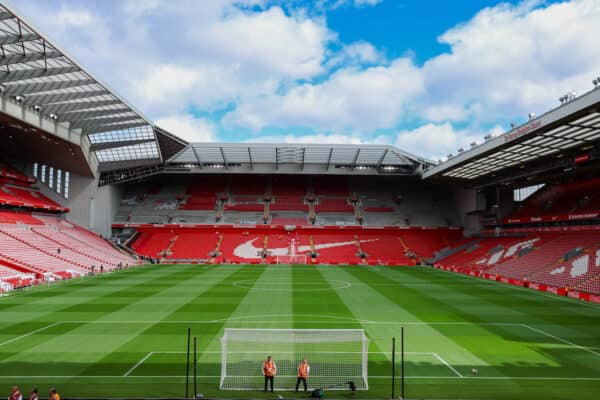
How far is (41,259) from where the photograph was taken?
128 ft

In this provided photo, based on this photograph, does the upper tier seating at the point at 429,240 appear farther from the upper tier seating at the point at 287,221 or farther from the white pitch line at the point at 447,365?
the white pitch line at the point at 447,365

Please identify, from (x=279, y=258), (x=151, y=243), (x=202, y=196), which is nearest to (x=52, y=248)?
(x=151, y=243)

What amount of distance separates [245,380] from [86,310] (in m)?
14.7

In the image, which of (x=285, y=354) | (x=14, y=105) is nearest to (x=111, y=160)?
(x=14, y=105)

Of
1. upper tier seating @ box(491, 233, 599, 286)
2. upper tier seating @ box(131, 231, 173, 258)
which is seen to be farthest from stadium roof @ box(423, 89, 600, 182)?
upper tier seating @ box(131, 231, 173, 258)

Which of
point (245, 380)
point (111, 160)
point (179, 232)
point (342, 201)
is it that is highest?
point (111, 160)

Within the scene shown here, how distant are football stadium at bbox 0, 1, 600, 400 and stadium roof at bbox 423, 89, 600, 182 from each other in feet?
0.72

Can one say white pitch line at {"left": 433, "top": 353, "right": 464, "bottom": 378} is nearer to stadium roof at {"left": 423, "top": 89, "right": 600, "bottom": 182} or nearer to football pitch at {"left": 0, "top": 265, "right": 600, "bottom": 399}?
football pitch at {"left": 0, "top": 265, "right": 600, "bottom": 399}

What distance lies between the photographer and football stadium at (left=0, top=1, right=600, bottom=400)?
559 inches

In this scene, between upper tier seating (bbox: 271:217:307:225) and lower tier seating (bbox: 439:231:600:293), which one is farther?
upper tier seating (bbox: 271:217:307:225)

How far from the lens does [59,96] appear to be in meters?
36.1

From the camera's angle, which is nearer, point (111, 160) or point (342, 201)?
point (111, 160)

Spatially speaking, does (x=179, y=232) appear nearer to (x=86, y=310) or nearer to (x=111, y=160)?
(x=111, y=160)

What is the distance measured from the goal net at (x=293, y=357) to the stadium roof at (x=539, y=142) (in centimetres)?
2136
